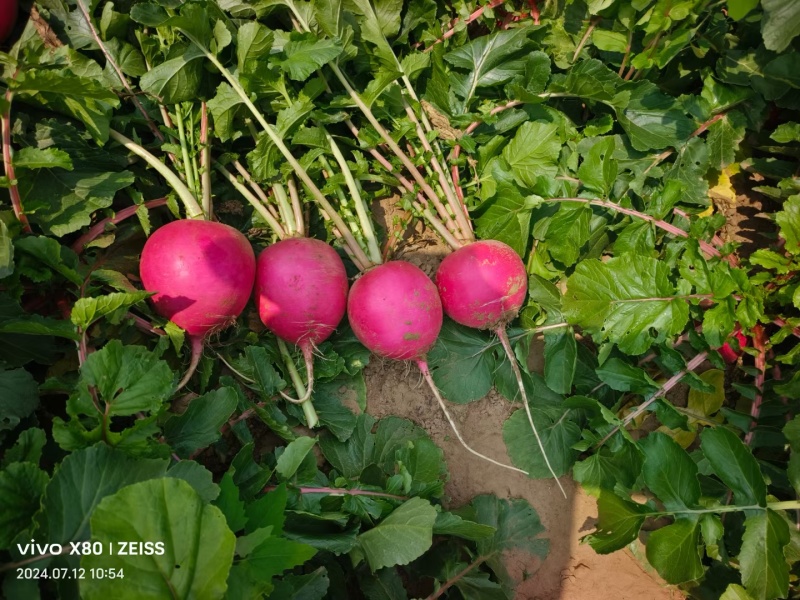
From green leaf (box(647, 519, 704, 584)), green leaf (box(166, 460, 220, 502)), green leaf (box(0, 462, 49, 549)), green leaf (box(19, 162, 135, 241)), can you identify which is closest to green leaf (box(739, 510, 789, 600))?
green leaf (box(647, 519, 704, 584))

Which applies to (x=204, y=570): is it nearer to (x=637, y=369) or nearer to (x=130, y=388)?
(x=130, y=388)

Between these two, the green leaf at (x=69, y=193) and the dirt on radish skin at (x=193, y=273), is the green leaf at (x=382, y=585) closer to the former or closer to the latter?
the dirt on radish skin at (x=193, y=273)

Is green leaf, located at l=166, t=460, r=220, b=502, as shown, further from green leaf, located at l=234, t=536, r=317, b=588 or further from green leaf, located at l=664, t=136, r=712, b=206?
green leaf, located at l=664, t=136, r=712, b=206

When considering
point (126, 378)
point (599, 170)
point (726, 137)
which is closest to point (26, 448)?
point (126, 378)

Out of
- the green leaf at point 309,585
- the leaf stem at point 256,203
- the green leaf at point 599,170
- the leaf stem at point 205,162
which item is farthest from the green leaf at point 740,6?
the green leaf at point 309,585

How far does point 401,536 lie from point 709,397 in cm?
133

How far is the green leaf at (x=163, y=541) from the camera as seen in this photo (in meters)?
0.98

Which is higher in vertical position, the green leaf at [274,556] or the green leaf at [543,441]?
the green leaf at [274,556]

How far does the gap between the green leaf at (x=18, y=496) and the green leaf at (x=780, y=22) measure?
88.6 inches

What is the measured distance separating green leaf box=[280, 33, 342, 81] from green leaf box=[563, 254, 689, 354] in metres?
1.07

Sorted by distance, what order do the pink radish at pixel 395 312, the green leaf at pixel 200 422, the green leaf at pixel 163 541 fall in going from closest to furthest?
the green leaf at pixel 163 541 → the green leaf at pixel 200 422 → the pink radish at pixel 395 312

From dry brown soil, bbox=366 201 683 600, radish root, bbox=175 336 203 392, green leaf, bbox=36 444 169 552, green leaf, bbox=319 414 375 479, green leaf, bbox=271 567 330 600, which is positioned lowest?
dry brown soil, bbox=366 201 683 600

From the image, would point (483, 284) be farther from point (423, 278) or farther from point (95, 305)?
point (95, 305)

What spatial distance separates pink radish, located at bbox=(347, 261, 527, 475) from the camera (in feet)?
5.97
